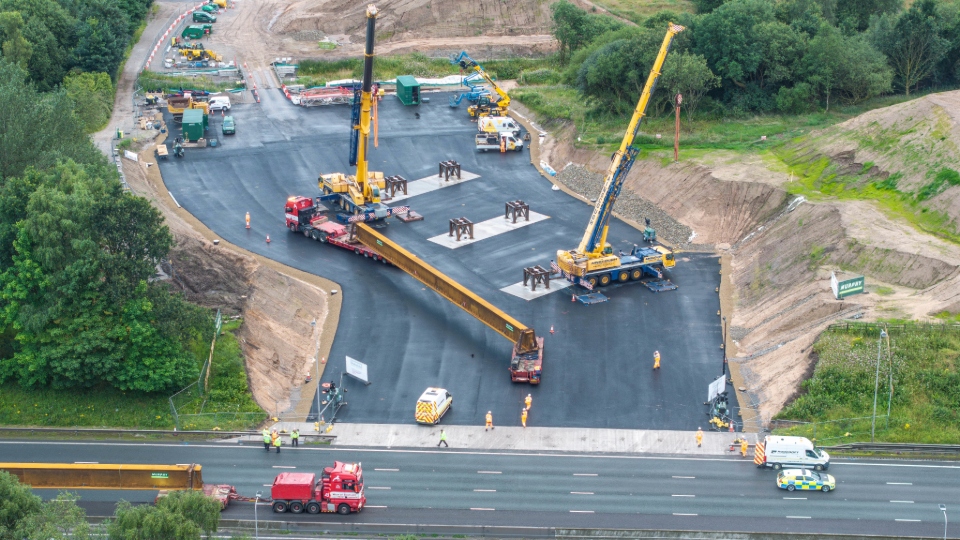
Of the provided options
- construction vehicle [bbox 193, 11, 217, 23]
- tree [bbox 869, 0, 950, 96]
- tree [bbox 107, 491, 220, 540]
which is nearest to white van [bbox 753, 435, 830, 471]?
tree [bbox 107, 491, 220, 540]

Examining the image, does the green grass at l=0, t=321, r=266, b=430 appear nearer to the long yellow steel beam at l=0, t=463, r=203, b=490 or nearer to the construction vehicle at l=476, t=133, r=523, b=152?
the long yellow steel beam at l=0, t=463, r=203, b=490

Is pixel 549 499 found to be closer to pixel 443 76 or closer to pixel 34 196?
pixel 34 196

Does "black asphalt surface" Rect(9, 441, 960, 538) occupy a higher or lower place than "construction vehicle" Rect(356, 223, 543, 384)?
lower

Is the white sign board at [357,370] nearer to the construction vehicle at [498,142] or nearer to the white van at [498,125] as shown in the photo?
the construction vehicle at [498,142]

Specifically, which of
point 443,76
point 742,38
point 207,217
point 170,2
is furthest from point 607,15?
point 207,217

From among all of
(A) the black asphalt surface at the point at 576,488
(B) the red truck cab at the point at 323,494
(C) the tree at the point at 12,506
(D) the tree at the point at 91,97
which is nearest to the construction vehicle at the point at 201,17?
(D) the tree at the point at 91,97

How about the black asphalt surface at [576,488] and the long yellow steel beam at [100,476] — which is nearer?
the black asphalt surface at [576,488]

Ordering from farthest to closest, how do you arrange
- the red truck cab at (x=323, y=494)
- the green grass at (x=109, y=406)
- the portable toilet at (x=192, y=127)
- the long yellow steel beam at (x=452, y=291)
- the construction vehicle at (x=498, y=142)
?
the construction vehicle at (x=498, y=142) → the portable toilet at (x=192, y=127) → the long yellow steel beam at (x=452, y=291) → the green grass at (x=109, y=406) → the red truck cab at (x=323, y=494)
